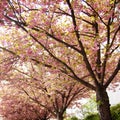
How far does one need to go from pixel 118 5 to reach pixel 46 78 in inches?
268

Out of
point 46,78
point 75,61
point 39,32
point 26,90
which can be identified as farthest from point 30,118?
point 39,32

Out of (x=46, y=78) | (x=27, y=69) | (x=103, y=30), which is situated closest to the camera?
(x=103, y=30)

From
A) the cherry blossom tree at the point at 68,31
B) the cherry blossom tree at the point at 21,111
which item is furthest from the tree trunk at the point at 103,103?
the cherry blossom tree at the point at 21,111

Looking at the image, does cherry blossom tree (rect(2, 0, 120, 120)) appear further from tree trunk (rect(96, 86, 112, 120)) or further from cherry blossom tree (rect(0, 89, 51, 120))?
cherry blossom tree (rect(0, 89, 51, 120))

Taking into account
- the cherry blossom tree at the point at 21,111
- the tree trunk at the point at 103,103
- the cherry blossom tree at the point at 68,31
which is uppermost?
the cherry blossom tree at the point at 21,111

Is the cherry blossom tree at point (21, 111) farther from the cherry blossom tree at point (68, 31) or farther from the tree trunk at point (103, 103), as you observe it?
the tree trunk at point (103, 103)

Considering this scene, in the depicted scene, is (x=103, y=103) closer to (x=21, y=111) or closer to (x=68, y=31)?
(x=68, y=31)

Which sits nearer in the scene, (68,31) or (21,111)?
(68,31)

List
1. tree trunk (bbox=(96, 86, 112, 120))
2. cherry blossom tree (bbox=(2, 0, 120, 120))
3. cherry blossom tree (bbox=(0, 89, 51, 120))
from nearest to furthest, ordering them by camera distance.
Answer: cherry blossom tree (bbox=(2, 0, 120, 120)) < tree trunk (bbox=(96, 86, 112, 120)) < cherry blossom tree (bbox=(0, 89, 51, 120))

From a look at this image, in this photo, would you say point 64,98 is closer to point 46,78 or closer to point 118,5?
point 46,78

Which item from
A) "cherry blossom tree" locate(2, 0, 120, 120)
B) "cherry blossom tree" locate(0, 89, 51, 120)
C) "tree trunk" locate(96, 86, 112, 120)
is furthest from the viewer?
"cherry blossom tree" locate(0, 89, 51, 120)

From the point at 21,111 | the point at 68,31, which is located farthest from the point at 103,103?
the point at 21,111

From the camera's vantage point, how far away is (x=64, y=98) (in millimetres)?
18859

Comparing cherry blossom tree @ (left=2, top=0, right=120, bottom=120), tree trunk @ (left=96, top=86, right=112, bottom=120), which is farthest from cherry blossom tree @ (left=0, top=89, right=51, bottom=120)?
tree trunk @ (left=96, top=86, right=112, bottom=120)
